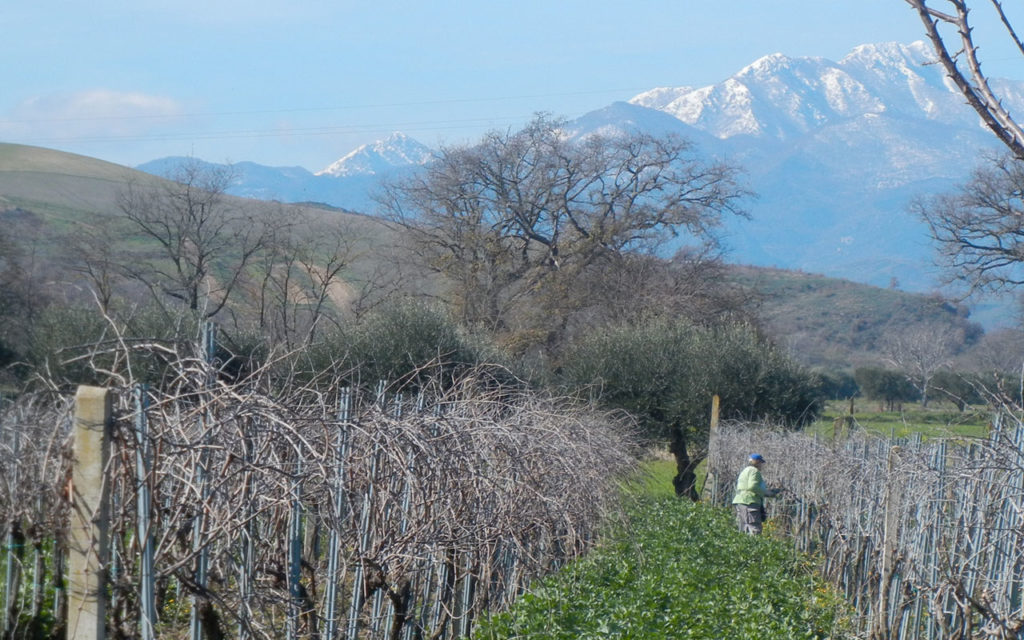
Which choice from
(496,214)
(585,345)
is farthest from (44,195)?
(585,345)

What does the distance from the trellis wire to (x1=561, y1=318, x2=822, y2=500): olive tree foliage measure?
8.49 metres

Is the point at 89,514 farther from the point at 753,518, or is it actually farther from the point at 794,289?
the point at 794,289

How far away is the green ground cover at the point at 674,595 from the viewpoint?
750cm

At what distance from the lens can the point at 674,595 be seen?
9211 millimetres

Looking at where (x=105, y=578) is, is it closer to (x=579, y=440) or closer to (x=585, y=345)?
(x=579, y=440)

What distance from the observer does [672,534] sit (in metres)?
13.2

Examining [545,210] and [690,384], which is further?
[545,210]

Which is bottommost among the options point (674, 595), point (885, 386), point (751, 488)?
point (885, 386)

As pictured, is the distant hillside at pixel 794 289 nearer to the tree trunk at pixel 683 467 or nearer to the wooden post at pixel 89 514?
the tree trunk at pixel 683 467

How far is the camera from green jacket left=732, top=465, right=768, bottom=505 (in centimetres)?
1490

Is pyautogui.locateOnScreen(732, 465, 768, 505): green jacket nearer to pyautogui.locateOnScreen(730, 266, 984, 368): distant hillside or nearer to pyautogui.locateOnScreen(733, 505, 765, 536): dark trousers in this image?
pyautogui.locateOnScreen(733, 505, 765, 536): dark trousers

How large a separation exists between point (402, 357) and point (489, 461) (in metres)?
16.0

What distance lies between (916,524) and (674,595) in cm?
234

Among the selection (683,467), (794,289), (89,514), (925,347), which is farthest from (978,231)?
(794,289)
